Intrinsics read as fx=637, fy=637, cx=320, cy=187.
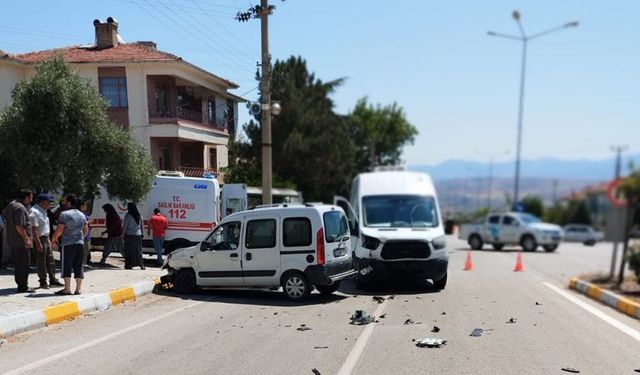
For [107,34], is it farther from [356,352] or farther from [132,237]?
[356,352]

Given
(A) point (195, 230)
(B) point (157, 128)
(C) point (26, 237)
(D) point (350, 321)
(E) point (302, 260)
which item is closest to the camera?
(D) point (350, 321)

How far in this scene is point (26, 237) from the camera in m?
11.4

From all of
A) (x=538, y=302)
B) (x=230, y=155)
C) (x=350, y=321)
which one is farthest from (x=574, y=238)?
(x=350, y=321)

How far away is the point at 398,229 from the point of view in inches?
587

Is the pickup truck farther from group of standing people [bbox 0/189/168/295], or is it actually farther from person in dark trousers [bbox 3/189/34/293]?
person in dark trousers [bbox 3/189/34/293]

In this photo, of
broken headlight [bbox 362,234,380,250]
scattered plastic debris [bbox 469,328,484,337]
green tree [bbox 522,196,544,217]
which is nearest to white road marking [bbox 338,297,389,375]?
scattered plastic debris [bbox 469,328,484,337]

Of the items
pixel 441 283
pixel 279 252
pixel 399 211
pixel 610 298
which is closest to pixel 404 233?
pixel 399 211

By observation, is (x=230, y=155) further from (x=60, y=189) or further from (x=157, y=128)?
(x=60, y=189)

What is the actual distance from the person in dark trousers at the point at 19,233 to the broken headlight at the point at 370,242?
22.7 ft

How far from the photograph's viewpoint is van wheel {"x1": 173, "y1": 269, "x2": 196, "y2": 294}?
13.6 m

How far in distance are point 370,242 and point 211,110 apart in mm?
9639

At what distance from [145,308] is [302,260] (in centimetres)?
309

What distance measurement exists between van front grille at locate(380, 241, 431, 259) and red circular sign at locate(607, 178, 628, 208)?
14.5 ft

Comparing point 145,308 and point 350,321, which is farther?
point 145,308
